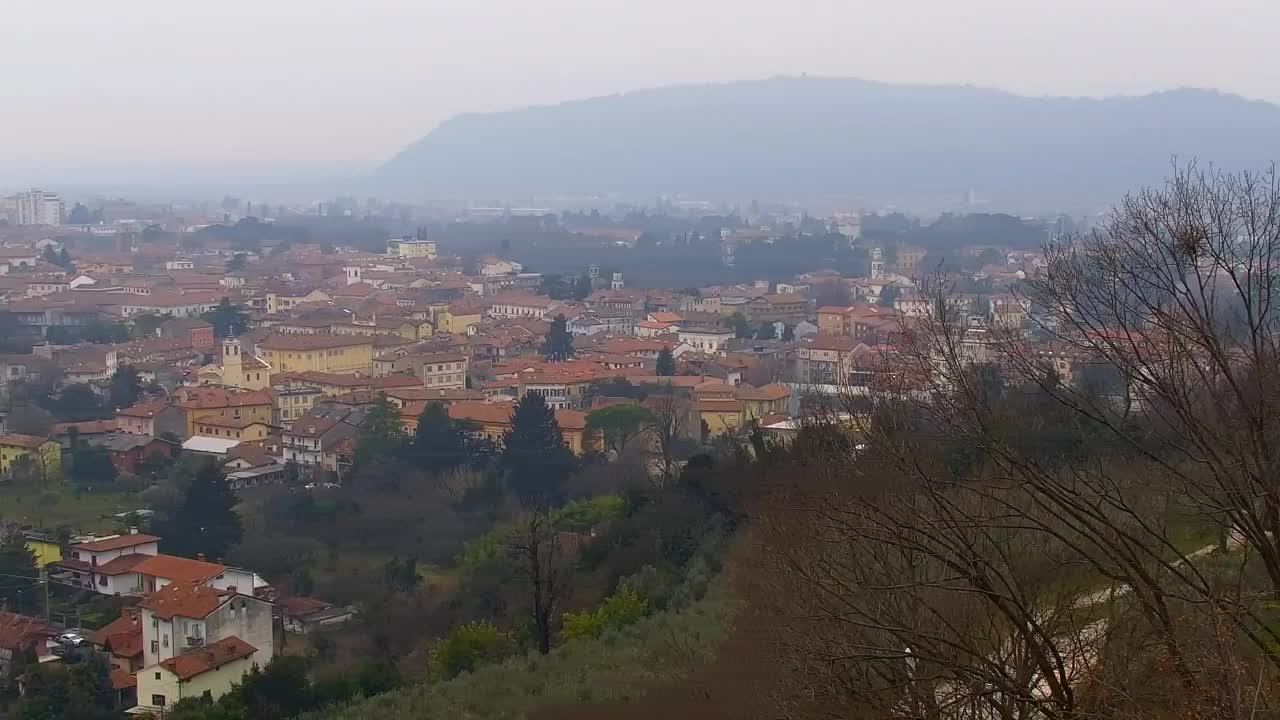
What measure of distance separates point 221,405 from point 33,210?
51.2 meters

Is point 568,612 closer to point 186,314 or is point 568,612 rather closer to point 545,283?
point 186,314

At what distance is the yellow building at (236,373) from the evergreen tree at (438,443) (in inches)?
250

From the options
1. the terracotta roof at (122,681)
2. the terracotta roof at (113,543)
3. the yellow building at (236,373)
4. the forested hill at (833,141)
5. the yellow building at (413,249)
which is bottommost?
the terracotta roof at (122,681)

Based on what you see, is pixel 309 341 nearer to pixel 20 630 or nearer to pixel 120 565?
pixel 120 565

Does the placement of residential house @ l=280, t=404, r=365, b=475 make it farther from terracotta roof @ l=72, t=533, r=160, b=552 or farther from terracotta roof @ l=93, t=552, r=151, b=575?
terracotta roof @ l=93, t=552, r=151, b=575

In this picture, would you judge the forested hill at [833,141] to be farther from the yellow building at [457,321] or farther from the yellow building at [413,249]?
the yellow building at [457,321]

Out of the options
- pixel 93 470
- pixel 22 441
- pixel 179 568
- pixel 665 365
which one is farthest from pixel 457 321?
pixel 179 568

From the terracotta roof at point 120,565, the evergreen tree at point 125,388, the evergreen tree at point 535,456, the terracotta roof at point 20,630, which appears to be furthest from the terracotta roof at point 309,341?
the terracotta roof at point 20,630

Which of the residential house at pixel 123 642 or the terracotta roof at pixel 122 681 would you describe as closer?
the terracotta roof at pixel 122 681

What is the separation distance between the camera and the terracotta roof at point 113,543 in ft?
45.7

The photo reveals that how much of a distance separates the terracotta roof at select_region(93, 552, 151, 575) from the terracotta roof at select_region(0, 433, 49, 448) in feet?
19.8

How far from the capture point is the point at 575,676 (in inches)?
283

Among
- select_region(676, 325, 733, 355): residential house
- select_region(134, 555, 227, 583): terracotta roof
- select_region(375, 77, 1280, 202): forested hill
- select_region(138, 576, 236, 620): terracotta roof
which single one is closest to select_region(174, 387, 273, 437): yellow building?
select_region(134, 555, 227, 583): terracotta roof

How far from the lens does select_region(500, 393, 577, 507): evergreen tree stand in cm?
1722
